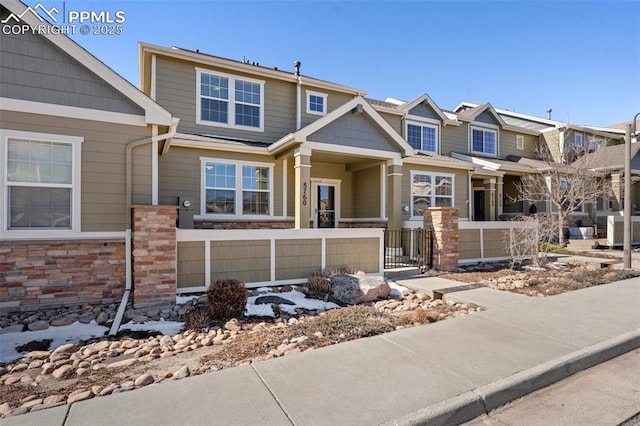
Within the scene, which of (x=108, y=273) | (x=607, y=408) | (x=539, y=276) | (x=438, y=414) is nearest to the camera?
(x=438, y=414)

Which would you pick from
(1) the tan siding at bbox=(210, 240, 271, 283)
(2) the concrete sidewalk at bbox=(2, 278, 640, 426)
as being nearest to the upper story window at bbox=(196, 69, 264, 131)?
→ (1) the tan siding at bbox=(210, 240, 271, 283)

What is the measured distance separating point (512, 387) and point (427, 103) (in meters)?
14.6

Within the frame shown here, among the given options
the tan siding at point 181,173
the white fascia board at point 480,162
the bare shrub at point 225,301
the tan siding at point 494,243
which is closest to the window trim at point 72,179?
the bare shrub at point 225,301

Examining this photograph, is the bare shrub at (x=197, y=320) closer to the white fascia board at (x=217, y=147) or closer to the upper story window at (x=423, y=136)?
the white fascia board at (x=217, y=147)

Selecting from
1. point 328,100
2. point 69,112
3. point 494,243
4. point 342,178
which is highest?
point 328,100

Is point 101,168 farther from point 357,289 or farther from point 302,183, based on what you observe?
point 357,289

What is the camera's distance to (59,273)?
19.9 ft

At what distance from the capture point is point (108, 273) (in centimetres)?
638

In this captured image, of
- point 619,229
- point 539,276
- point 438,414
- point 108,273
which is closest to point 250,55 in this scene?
point 108,273

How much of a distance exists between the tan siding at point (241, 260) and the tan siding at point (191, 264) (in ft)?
0.78

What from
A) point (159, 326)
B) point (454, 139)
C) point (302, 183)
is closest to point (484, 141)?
point (454, 139)

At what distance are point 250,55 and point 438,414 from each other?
47.1 ft

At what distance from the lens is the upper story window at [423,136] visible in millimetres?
15547

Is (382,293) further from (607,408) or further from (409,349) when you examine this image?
(607,408)
